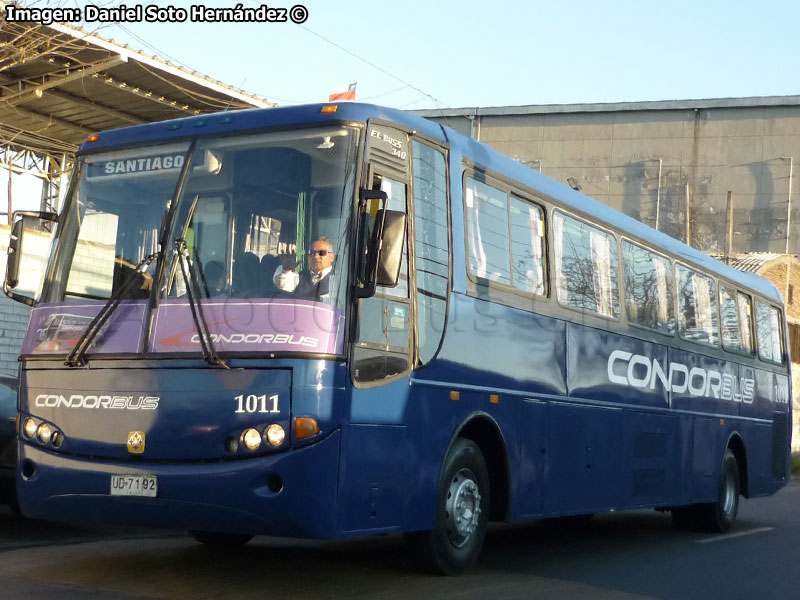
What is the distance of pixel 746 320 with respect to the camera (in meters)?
15.4

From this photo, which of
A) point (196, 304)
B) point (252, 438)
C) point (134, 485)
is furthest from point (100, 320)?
point (252, 438)

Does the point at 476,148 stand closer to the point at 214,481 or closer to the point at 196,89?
the point at 214,481

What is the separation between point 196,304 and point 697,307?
8157 mm

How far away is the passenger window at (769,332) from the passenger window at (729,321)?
0.98 m

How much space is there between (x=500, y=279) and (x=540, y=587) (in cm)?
242

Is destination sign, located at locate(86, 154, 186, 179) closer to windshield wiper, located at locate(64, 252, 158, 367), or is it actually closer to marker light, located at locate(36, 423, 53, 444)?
windshield wiper, located at locate(64, 252, 158, 367)

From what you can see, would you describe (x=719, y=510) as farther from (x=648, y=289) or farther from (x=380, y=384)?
(x=380, y=384)

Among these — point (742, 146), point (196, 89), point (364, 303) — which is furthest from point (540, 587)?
point (742, 146)

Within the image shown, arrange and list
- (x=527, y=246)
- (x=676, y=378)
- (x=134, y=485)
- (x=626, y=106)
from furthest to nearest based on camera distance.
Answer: (x=626, y=106) → (x=676, y=378) → (x=527, y=246) → (x=134, y=485)

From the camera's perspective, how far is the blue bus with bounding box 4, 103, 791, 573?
6.94 meters

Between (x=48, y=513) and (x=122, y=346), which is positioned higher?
(x=122, y=346)

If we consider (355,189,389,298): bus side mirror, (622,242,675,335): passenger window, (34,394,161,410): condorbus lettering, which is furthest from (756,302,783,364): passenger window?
(34,394,161,410): condorbus lettering

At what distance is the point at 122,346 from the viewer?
24.0 feet

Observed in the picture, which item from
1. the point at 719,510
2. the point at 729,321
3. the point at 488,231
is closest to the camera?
the point at 488,231
